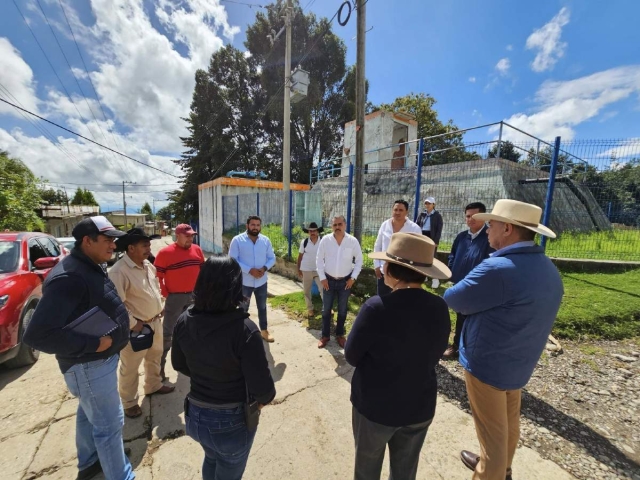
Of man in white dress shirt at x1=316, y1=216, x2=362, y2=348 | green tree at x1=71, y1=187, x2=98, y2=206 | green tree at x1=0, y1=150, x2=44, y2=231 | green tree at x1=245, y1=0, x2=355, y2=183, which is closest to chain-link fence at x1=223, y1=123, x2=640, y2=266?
man in white dress shirt at x1=316, y1=216, x2=362, y2=348

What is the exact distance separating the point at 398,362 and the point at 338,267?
243cm

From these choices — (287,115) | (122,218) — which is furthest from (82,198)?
(287,115)

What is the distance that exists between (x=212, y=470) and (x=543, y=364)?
379 centimetres

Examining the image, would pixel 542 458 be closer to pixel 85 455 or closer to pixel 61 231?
pixel 85 455

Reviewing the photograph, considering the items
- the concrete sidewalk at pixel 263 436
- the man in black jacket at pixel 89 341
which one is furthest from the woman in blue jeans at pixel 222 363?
the concrete sidewalk at pixel 263 436

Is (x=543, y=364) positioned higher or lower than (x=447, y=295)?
lower

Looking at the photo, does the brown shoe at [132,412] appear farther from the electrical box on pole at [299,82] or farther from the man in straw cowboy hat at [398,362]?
the electrical box on pole at [299,82]

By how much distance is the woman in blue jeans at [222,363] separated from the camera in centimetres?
138

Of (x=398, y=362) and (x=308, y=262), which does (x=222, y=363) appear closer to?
(x=398, y=362)

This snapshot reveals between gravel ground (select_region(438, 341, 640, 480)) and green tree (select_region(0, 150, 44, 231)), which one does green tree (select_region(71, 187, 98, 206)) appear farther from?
gravel ground (select_region(438, 341, 640, 480))

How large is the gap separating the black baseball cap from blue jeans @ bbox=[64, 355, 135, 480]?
80 centimetres

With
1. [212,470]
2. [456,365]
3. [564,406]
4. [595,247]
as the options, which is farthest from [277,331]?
[595,247]

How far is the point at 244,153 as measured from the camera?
24781 mm

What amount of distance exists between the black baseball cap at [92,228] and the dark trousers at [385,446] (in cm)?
194
